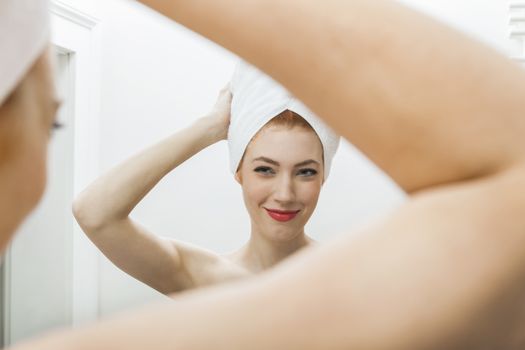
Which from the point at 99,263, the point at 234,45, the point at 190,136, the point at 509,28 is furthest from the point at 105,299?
the point at 234,45

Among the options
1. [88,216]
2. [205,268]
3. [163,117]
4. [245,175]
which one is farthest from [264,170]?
[163,117]

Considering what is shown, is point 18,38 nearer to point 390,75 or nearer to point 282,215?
point 390,75

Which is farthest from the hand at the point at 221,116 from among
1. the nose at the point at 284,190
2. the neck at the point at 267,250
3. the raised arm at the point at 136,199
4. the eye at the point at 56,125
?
the eye at the point at 56,125

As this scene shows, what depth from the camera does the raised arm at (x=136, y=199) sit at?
1.69 m

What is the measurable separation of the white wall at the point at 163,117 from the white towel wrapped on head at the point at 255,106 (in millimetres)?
1092

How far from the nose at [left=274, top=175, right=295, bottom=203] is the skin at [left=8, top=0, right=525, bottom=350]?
153cm

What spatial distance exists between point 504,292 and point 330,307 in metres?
0.05

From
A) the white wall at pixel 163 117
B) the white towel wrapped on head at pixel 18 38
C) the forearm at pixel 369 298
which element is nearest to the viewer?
the forearm at pixel 369 298

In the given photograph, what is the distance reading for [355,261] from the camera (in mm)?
166

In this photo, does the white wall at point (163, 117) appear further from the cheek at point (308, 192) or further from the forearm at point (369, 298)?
the forearm at point (369, 298)

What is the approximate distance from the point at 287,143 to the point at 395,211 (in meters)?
1.57

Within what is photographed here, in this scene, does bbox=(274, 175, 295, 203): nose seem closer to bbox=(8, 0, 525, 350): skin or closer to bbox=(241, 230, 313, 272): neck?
bbox=(241, 230, 313, 272): neck

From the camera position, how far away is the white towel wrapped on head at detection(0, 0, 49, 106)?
260 millimetres

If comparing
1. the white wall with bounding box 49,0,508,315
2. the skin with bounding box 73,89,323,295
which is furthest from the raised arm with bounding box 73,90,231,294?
the white wall with bounding box 49,0,508,315
